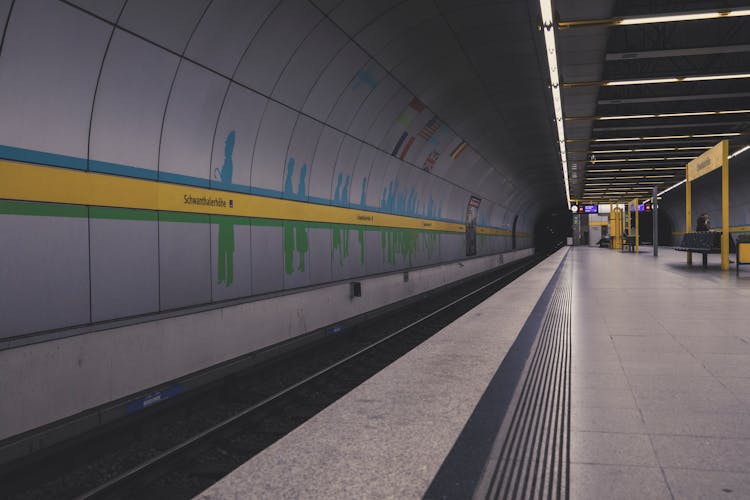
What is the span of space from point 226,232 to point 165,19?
261 centimetres

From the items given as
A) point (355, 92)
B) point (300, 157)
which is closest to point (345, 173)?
point (355, 92)

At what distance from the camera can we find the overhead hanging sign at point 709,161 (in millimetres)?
17895

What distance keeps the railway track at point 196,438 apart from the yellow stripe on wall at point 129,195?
198 centimetres

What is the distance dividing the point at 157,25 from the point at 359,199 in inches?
260

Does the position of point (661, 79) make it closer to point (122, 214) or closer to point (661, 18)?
point (661, 18)

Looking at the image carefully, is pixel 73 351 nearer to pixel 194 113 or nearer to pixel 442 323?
pixel 194 113

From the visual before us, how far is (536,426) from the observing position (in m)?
3.84

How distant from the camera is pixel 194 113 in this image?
654cm

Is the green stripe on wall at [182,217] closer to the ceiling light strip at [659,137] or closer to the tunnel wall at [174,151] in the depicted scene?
the tunnel wall at [174,151]

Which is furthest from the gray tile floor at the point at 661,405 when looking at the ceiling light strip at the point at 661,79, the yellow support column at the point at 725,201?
the yellow support column at the point at 725,201

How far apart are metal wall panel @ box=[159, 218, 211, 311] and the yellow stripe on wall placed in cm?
21

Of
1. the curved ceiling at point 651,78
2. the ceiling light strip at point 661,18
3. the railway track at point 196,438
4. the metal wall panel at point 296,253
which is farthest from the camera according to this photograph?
the curved ceiling at point 651,78

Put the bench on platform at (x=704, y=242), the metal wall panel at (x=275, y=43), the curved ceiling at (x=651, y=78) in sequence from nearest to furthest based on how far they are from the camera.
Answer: the metal wall panel at (x=275, y=43) → the curved ceiling at (x=651, y=78) → the bench on platform at (x=704, y=242)

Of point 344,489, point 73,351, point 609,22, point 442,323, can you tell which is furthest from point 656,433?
point 609,22
